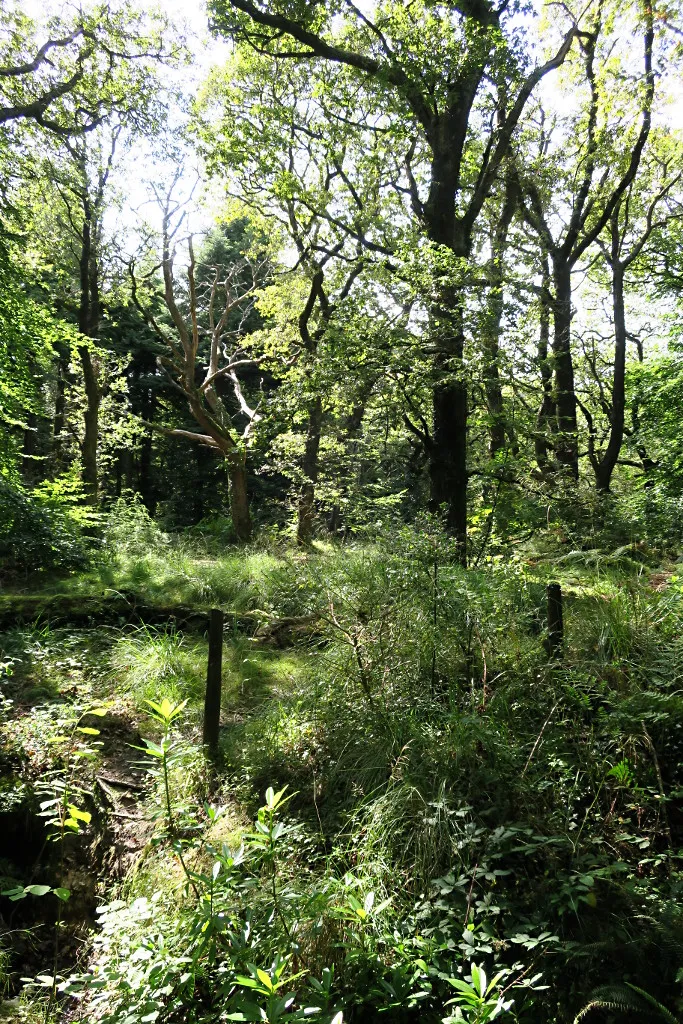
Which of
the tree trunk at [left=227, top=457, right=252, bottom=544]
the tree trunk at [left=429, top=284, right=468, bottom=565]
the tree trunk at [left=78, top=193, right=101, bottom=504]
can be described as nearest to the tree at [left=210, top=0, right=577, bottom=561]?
the tree trunk at [left=429, top=284, right=468, bottom=565]

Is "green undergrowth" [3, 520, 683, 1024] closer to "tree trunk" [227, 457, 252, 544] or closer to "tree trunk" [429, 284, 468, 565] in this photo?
"tree trunk" [429, 284, 468, 565]

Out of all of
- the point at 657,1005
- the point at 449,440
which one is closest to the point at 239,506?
the point at 449,440

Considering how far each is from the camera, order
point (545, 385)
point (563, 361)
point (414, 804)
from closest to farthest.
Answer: point (414, 804) < point (563, 361) < point (545, 385)

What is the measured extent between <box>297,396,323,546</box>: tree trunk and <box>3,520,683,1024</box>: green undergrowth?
6.89 m

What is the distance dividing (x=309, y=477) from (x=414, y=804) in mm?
9992

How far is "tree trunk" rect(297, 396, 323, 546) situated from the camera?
12.2m

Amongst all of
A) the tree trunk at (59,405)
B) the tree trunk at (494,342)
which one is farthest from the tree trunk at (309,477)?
the tree trunk at (59,405)

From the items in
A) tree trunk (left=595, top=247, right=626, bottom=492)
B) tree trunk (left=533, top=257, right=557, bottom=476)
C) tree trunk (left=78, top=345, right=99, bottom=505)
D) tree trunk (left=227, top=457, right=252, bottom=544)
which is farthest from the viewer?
tree trunk (left=78, top=345, right=99, bottom=505)

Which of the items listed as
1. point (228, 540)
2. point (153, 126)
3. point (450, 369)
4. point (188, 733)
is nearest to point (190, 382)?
point (228, 540)

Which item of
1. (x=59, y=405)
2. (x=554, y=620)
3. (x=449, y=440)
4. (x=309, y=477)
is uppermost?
(x=59, y=405)

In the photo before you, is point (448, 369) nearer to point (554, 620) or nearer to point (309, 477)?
point (554, 620)

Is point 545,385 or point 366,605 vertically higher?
point 545,385

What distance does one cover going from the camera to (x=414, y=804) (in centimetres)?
311

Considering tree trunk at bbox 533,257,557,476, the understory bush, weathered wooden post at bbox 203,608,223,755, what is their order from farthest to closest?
tree trunk at bbox 533,257,557,476 → the understory bush → weathered wooden post at bbox 203,608,223,755
